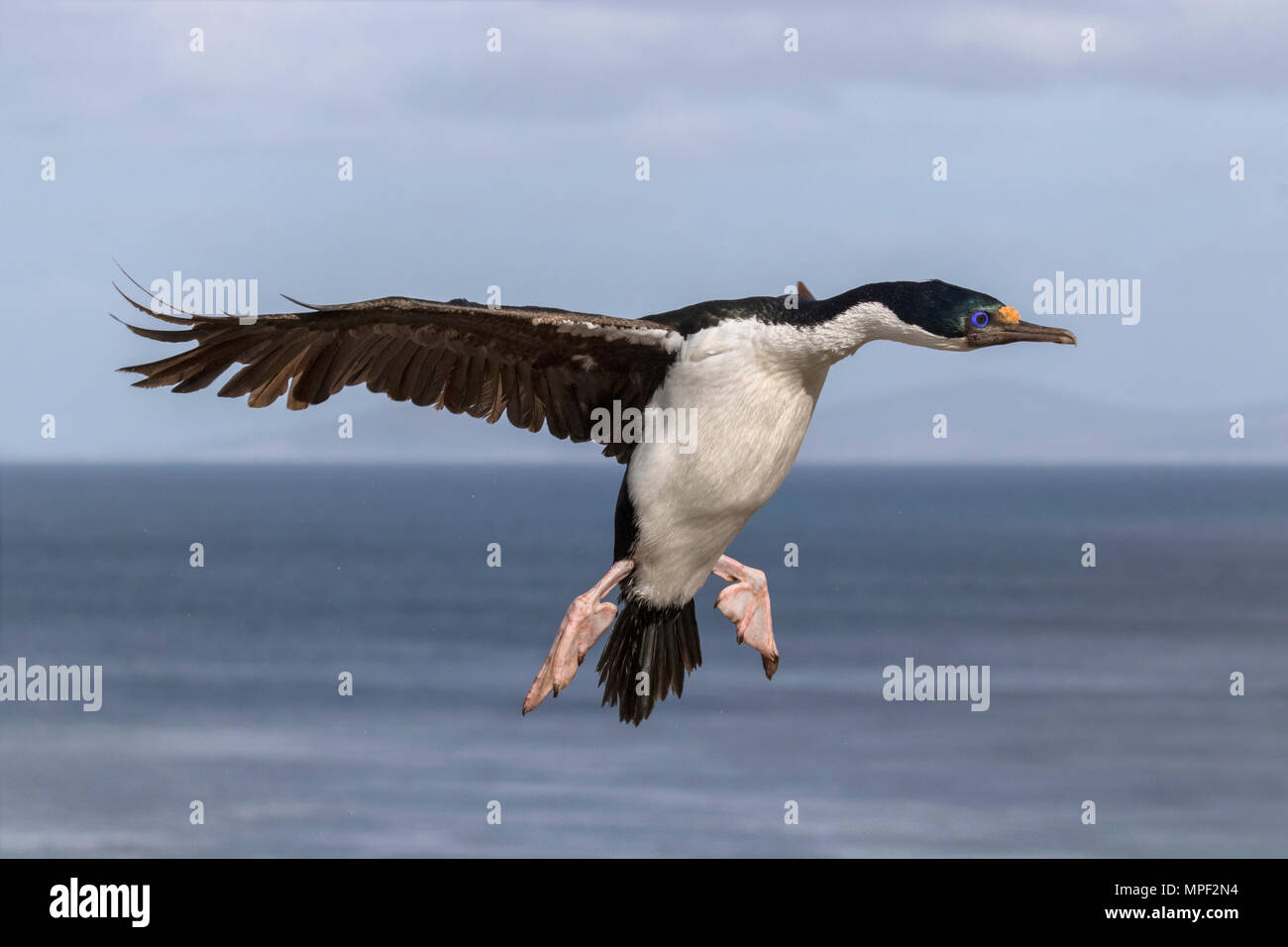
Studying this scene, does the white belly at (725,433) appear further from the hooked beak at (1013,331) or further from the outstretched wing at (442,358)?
the hooked beak at (1013,331)

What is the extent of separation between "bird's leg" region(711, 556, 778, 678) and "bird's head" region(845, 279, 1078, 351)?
162cm

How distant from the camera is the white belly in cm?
768

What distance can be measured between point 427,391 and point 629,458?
37.9 inches

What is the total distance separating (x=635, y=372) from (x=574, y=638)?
1.21m

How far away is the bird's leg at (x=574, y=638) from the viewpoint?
25.6ft

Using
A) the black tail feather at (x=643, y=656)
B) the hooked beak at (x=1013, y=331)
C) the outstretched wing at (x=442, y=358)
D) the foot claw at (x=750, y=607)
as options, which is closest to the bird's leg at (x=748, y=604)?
the foot claw at (x=750, y=607)

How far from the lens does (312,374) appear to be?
7863mm

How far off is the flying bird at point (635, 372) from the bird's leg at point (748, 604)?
0.23 m

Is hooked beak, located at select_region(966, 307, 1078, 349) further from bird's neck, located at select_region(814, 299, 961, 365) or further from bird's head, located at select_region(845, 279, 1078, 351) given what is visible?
bird's neck, located at select_region(814, 299, 961, 365)

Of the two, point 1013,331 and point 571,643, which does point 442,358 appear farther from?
point 1013,331

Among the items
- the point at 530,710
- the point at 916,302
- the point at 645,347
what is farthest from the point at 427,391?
the point at 916,302

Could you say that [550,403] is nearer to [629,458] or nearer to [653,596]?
[629,458]

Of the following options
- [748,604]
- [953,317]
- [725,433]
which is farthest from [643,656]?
[953,317]

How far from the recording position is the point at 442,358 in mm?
8039
